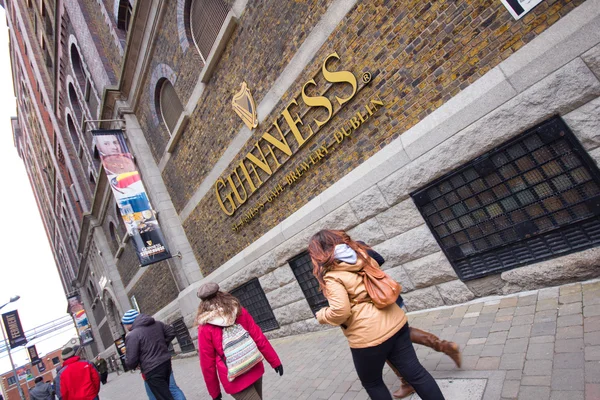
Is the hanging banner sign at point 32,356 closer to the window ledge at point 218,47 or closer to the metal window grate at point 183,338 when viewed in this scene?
the metal window grate at point 183,338

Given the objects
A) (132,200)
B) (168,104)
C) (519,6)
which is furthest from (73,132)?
(519,6)

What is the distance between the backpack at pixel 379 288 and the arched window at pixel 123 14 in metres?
12.5

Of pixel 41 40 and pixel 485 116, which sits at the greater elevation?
pixel 41 40

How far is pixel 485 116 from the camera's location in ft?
12.2

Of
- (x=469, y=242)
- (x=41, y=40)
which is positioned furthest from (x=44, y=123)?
(x=469, y=242)

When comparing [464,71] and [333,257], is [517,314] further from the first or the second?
[464,71]

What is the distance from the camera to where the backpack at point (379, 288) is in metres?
2.24

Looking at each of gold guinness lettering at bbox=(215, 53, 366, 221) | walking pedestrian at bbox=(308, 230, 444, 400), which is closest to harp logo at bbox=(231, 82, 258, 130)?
gold guinness lettering at bbox=(215, 53, 366, 221)

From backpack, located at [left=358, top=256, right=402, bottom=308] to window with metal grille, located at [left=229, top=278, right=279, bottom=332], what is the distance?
18.3 ft

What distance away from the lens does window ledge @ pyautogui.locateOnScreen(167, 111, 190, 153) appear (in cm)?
885

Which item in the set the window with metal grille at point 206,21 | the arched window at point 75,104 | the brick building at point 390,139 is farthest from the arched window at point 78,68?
the window with metal grille at point 206,21

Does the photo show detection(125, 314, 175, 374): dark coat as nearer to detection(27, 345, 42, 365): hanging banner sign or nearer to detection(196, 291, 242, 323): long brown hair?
detection(196, 291, 242, 323): long brown hair

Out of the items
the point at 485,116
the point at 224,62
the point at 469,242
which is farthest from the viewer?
the point at 224,62

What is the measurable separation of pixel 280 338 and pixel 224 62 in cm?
626
